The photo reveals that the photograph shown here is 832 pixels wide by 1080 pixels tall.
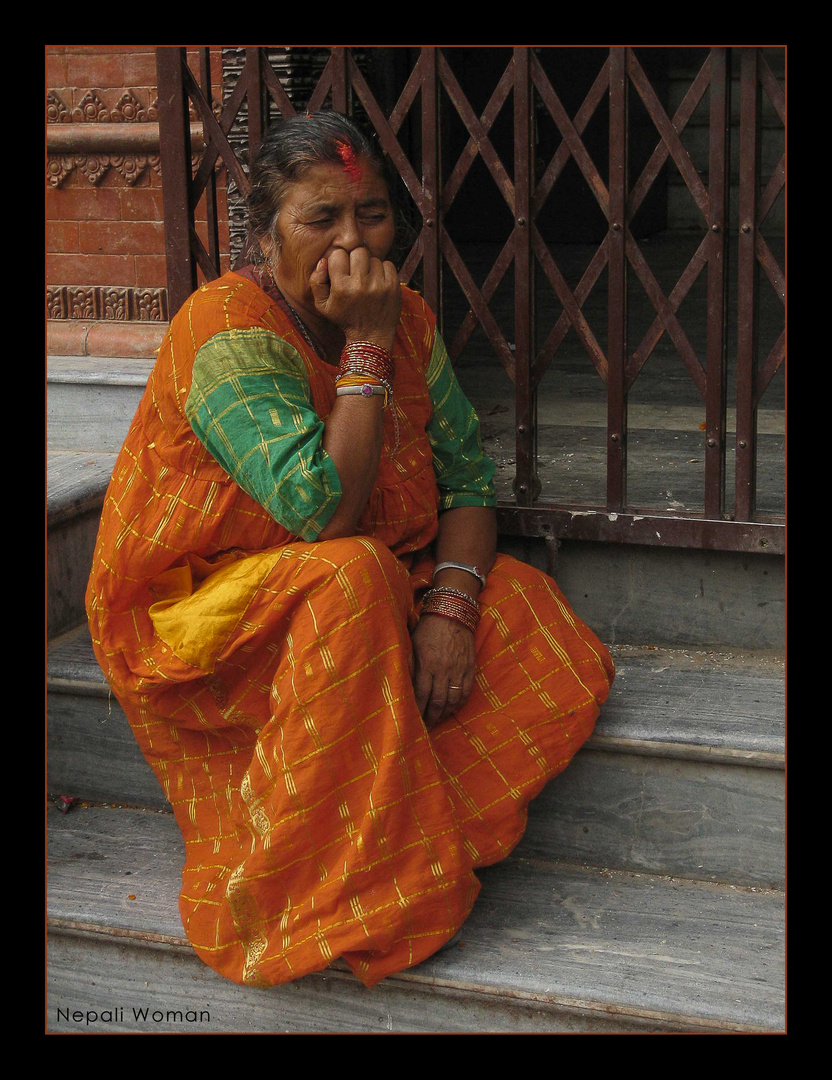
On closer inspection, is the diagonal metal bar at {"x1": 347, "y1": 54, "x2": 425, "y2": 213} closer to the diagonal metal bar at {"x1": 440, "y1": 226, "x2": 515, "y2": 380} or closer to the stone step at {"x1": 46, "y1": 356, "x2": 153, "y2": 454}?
the diagonal metal bar at {"x1": 440, "y1": 226, "x2": 515, "y2": 380}

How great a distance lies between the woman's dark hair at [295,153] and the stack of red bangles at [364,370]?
29 cm

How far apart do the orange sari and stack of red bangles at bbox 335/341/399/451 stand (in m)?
0.11

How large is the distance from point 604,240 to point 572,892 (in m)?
1.36

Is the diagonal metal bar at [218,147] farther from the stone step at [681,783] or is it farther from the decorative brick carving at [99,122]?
the stone step at [681,783]

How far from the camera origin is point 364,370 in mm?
2084

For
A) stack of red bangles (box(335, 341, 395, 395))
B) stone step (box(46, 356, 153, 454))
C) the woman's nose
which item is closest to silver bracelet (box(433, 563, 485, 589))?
stack of red bangles (box(335, 341, 395, 395))

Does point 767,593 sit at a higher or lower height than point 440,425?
lower

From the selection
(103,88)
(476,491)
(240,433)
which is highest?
(103,88)

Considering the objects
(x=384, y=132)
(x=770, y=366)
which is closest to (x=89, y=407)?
(x=384, y=132)

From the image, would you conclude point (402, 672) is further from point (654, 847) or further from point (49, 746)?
point (49, 746)

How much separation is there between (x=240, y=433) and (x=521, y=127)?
1.04 m

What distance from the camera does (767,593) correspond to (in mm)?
2602

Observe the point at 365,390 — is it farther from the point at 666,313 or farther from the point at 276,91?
the point at 276,91

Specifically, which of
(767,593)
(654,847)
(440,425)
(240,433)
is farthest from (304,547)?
(767,593)
